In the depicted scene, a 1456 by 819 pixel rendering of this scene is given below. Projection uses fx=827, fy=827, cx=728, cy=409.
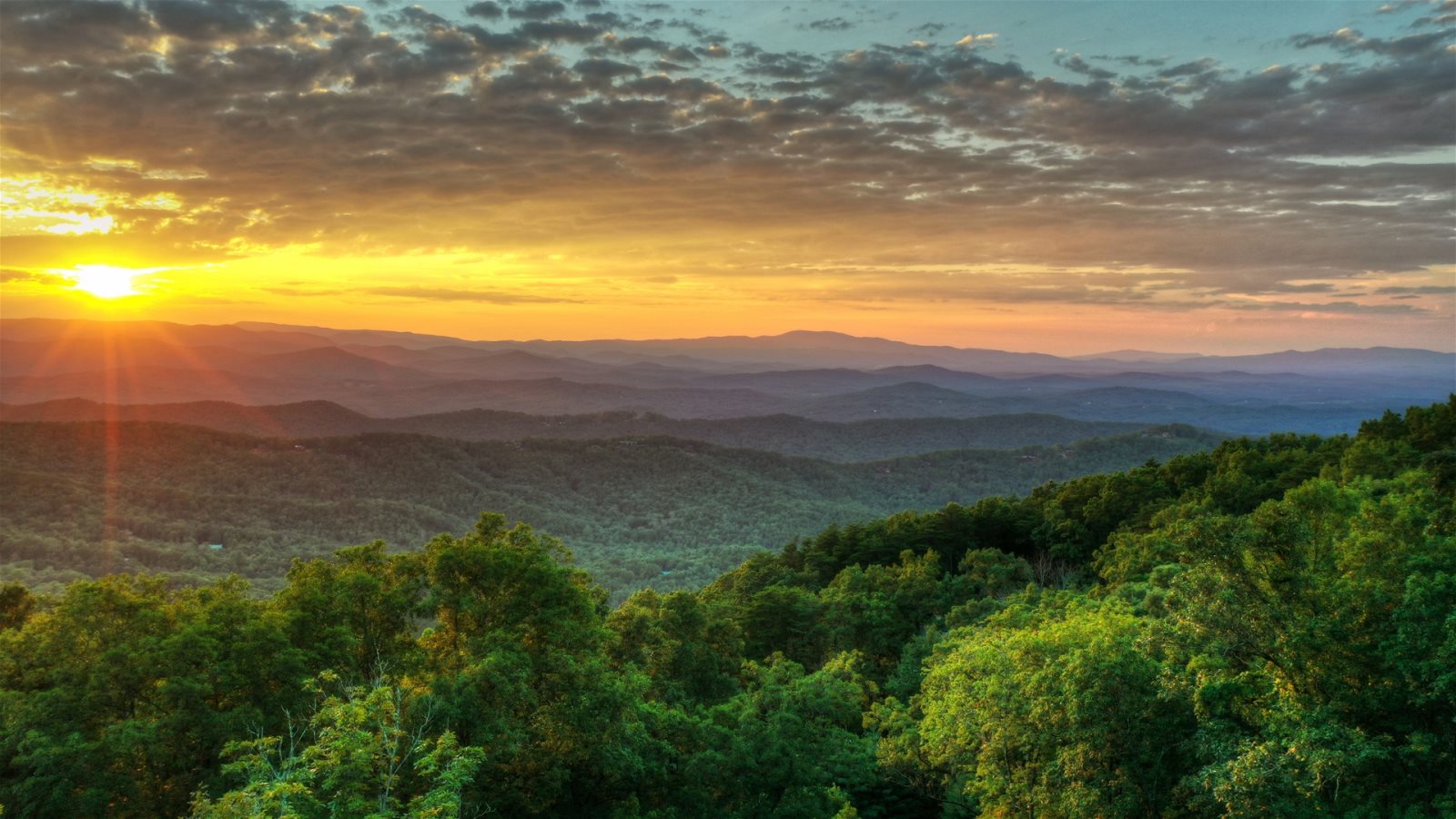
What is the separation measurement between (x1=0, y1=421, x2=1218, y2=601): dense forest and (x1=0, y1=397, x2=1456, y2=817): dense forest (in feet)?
290

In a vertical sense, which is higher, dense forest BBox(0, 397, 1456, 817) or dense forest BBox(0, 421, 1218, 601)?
dense forest BBox(0, 397, 1456, 817)

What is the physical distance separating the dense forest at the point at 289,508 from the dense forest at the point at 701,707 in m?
88.3

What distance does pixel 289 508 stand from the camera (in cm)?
15325

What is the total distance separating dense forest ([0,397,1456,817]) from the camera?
17.8 m

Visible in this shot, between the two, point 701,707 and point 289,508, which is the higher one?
point 701,707

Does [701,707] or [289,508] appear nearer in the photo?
[701,707]

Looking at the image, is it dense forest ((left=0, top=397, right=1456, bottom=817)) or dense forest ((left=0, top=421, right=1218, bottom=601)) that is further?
dense forest ((left=0, top=421, right=1218, bottom=601))

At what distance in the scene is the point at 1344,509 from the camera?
90.1 ft

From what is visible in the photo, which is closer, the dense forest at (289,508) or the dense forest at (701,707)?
the dense forest at (701,707)

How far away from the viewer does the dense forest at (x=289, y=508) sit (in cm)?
12200

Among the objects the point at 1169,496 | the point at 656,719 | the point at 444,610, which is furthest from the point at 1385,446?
the point at 444,610

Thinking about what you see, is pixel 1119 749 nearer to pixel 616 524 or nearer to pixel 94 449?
pixel 616 524

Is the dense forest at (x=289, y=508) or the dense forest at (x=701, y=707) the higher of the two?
the dense forest at (x=701, y=707)

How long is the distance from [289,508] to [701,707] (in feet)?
485
